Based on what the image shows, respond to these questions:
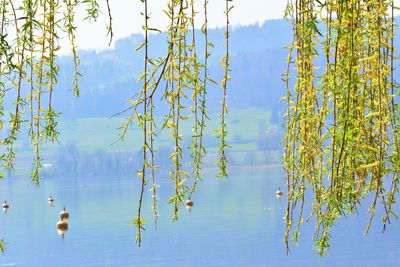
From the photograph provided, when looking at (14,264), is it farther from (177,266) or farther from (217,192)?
(217,192)

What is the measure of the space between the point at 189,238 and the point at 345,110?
200 feet

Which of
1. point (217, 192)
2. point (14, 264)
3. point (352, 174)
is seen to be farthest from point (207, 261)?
point (217, 192)

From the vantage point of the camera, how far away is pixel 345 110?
1.98m

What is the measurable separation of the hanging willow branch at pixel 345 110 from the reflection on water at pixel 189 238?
119 ft

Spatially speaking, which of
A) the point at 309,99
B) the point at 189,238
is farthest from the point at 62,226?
the point at 309,99

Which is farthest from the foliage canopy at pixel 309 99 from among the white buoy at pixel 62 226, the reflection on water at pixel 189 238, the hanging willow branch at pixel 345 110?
the white buoy at pixel 62 226

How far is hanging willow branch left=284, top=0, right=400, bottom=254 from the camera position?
77.7 inches

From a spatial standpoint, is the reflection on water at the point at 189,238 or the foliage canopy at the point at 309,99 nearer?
the foliage canopy at the point at 309,99

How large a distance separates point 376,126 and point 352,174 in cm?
14

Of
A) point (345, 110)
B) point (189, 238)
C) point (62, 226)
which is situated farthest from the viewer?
point (62, 226)

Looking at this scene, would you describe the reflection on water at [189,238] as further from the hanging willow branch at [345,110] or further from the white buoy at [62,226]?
the hanging willow branch at [345,110]

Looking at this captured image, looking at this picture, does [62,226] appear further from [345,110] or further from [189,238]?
[345,110]

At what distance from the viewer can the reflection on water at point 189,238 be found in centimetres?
5359

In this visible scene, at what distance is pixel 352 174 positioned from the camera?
2170 millimetres
